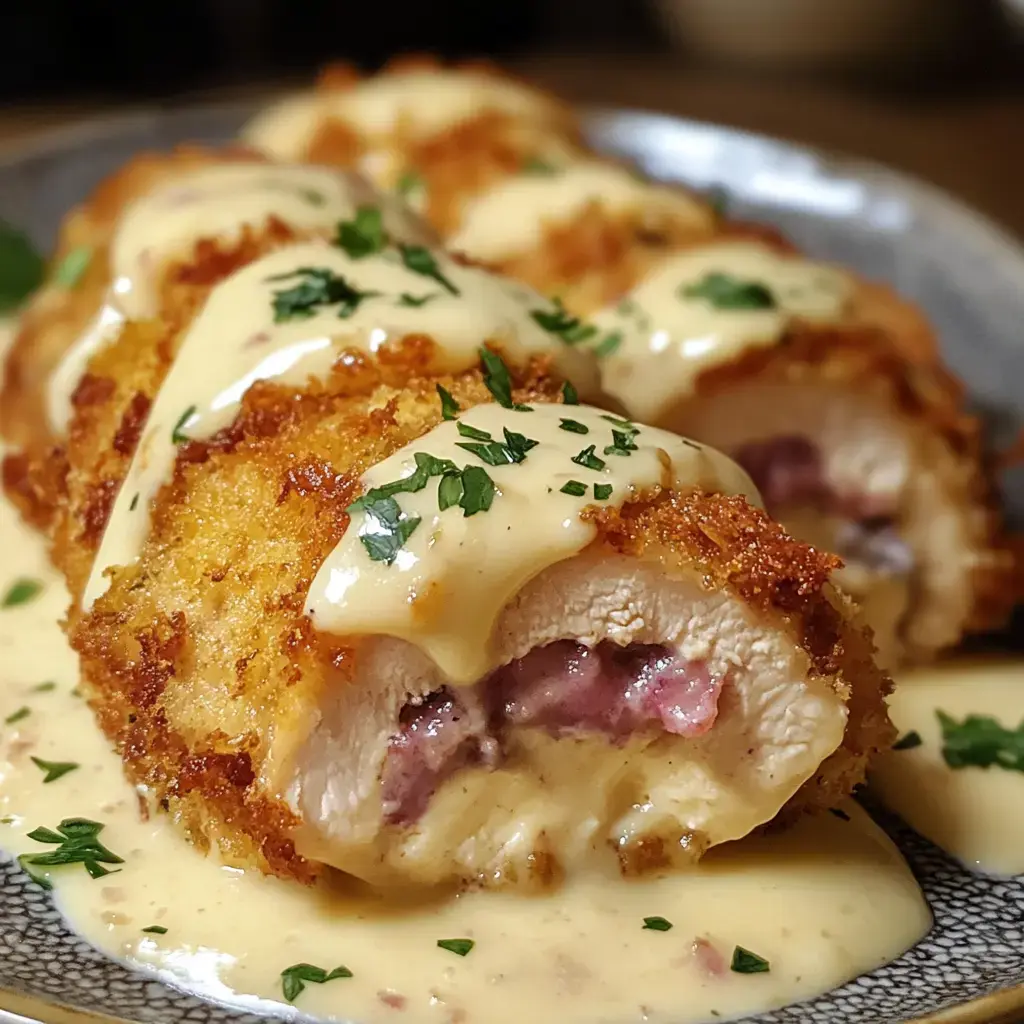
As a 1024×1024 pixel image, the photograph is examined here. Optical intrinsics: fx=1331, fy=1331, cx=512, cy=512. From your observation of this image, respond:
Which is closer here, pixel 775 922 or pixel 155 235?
pixel 775 922

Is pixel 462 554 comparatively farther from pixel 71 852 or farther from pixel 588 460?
pixel 71 852

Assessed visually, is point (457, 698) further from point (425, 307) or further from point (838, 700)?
point (425, 307)

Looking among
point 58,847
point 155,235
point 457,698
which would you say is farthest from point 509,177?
point 58,847

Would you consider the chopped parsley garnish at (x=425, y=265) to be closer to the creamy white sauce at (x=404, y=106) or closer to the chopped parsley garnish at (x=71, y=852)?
the chopped parsley garnish at (x=71, y=852)

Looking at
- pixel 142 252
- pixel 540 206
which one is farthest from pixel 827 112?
pixel 142 252

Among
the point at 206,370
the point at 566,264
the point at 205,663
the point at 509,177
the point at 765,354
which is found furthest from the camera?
the point at 509,177

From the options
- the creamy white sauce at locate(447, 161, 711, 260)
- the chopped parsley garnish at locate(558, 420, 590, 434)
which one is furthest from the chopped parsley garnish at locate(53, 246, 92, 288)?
the chopped parsley garnish at locate(558, 420, 590, 434)

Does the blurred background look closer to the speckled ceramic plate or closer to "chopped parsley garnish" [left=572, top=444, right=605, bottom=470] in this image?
the speckled ceramic plate

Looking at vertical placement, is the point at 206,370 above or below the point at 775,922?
above
